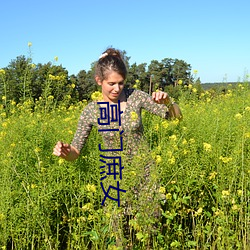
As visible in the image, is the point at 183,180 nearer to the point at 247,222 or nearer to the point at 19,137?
the point at 247,222

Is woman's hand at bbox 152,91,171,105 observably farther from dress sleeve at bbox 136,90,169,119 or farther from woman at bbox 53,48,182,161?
dress sleeve at bbox 136,90,169,119

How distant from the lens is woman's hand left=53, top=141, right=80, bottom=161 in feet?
6.75

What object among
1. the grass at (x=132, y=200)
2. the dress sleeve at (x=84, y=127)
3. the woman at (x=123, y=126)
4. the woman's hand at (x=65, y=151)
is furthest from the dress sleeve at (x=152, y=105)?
the woman's hand at (x=65, y=151)

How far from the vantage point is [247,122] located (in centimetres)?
275

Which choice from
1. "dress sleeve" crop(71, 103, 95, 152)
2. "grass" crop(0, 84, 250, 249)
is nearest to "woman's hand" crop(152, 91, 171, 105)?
"grass" crop(0, 84, 250, 249)

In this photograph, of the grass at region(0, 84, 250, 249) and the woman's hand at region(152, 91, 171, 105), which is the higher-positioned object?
the woman's hand at region(152, 91, 171, 105)

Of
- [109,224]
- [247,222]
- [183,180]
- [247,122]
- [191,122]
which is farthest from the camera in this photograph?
[191,122]

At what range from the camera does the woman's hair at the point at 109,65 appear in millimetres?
2203

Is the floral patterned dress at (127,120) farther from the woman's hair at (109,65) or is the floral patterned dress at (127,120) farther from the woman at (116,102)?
the woman's hair at (109,65)

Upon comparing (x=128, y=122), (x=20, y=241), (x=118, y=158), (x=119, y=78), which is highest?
(x=119, y=78)

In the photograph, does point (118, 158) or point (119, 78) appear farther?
point (119, 78)

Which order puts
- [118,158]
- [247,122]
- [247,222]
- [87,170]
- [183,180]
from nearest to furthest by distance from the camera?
1. [118,158]
2. [247,222]
3. [183,180]
4. [87,170]
5. [247,122]

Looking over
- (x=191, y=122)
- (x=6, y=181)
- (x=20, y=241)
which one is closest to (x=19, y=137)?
(x=6, y=181)

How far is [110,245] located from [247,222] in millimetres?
852
